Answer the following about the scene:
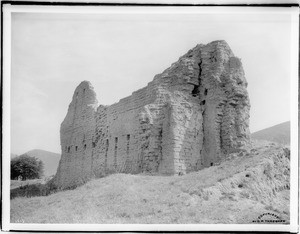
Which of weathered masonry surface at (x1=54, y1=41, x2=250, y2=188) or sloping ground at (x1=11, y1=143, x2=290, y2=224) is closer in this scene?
sloping ground at (x1=11, y1=143, x2=290, y2=224)

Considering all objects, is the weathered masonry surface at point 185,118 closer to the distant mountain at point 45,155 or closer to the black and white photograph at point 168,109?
the black and white photograph at point 168,109

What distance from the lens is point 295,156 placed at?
34.0 ft

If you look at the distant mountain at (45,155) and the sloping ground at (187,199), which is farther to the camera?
the distant mountain at (45,155)

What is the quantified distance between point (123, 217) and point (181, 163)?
16.1 ft

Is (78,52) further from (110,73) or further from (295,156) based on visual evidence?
(295,156)

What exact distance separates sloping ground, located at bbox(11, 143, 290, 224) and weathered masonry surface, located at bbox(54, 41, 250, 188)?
1.80 meters

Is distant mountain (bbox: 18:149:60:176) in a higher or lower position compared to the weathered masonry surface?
lower

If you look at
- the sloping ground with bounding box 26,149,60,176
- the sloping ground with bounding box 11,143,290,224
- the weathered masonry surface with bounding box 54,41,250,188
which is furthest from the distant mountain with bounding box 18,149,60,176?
the sloping ground with bounding box 11,143,290,224

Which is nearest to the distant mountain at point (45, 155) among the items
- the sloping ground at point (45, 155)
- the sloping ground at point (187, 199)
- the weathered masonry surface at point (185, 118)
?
the sloping ground at point (45, 155)

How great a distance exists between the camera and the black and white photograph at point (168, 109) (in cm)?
1046

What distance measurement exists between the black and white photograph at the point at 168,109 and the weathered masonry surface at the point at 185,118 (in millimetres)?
43

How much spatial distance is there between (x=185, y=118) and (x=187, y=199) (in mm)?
5299

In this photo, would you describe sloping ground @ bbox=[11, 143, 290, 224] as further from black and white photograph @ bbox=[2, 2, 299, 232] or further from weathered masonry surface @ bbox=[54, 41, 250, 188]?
weathered masonry surface @ bbox=[54, 41, 250, 188]

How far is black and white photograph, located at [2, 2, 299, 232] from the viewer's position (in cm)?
1046
